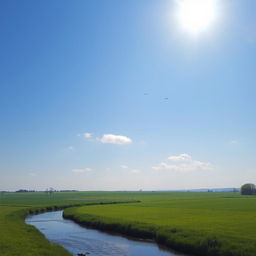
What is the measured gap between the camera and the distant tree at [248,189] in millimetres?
163750

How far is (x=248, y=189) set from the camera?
16575 centimetres

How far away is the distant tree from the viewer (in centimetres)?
16375

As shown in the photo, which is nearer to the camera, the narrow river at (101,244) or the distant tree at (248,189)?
the narrow river at (101,244)

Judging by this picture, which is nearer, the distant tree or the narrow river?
the narrow river

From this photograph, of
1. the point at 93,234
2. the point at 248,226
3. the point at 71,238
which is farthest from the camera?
the point at 93,234

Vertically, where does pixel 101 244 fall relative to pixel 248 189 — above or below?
below

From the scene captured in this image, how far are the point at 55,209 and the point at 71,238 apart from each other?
48240mm

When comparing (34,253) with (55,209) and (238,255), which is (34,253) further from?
(55,209)

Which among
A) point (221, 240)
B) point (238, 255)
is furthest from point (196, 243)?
point (238, 255)

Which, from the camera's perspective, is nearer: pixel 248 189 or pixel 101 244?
pixel 101 244

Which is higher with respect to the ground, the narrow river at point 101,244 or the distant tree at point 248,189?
the distant tree at point 248,189

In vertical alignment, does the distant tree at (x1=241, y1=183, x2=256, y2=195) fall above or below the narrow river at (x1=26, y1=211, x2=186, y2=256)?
above

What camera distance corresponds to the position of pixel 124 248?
27391mm

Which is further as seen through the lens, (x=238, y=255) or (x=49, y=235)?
(x=49, y=235)
